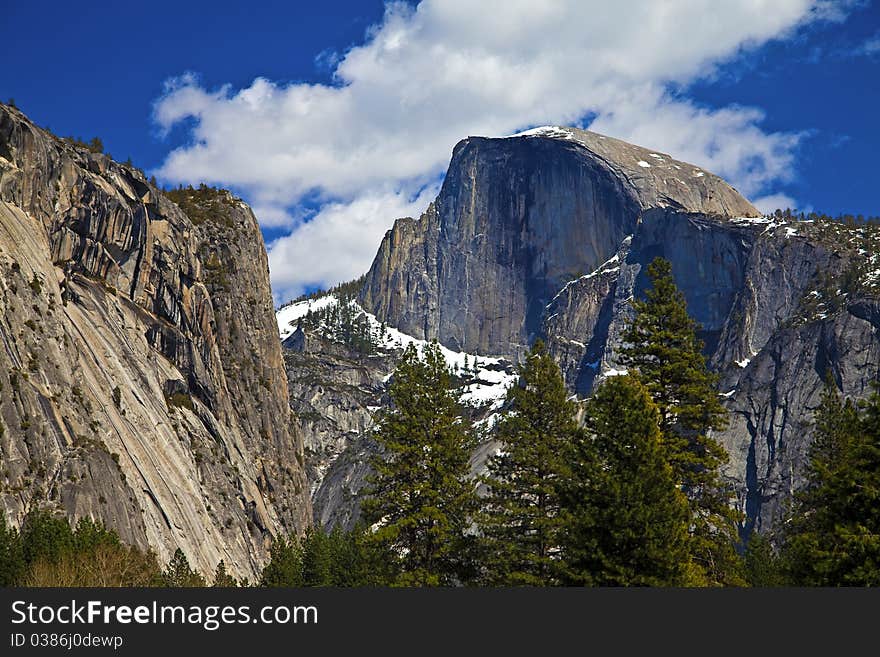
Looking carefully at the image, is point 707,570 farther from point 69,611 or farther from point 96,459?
point 96,459

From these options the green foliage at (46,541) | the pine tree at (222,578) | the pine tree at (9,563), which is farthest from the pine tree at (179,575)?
the pine tree at (9,563)

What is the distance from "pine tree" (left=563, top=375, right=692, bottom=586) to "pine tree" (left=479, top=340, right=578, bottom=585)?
2.21m

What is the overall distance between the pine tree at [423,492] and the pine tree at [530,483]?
52.7 inches

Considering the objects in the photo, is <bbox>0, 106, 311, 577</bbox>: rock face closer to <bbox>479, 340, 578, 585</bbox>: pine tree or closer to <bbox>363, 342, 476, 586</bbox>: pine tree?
<bbox>363, 342, 476, 586</bbox>: pine tree

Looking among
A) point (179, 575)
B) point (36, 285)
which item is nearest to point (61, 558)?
point (179, 575)

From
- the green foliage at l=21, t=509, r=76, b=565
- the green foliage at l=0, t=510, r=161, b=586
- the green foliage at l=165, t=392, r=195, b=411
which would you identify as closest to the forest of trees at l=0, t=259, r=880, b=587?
the green foliage at l=0, t=510, r=161, b=586

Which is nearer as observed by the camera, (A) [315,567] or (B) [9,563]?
(B) [9,563]

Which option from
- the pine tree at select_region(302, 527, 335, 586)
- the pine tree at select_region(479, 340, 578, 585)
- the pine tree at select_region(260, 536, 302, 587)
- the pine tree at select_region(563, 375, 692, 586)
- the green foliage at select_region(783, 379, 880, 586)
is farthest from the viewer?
the pine tree at select_region(302, 527, 335, 586)

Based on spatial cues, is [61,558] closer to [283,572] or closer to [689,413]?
[689,413]

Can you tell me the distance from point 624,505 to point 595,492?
1661 millimetres

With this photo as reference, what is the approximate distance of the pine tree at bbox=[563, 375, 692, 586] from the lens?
93.4 feet

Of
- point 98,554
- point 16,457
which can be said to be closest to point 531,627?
point 98,554

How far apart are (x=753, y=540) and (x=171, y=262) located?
75.6m

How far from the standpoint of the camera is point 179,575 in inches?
2506
